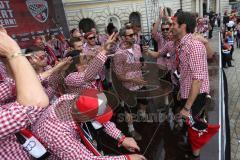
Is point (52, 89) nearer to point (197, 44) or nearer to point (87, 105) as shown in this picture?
point (87, 105)

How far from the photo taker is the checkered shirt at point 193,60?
269 cm

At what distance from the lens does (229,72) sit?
8.19 metres

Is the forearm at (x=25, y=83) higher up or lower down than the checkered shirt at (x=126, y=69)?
higher up

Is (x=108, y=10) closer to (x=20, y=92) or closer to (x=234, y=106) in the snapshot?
(x=234, y=106)

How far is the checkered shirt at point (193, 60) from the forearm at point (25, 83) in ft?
6.42

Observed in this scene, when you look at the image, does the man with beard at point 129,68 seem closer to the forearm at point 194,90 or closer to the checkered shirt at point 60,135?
the forearm at point 194,90

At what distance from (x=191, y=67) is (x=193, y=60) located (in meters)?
0.08

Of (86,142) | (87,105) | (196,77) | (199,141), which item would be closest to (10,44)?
(87,105)

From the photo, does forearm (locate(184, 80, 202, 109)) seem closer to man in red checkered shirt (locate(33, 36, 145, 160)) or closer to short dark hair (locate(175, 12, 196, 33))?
short dark hair (locate(175, 12, 196, 33))

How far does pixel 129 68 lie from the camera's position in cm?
312

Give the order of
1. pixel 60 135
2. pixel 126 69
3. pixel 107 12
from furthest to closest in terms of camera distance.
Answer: pixel 107 12, pixel 126 69, pixel 60 135

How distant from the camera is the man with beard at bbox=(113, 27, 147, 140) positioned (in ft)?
9.82

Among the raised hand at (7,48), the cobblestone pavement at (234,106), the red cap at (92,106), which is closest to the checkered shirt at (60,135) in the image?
the red cap at (92,106)

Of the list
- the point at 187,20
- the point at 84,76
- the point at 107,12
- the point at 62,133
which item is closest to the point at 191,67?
the point at 187,20
